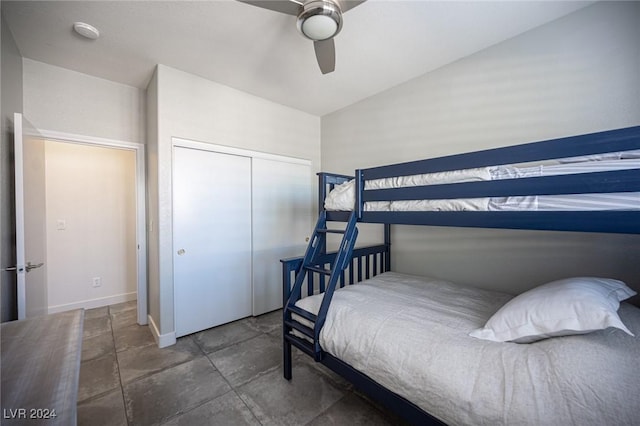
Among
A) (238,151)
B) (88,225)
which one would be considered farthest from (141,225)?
(238,151)

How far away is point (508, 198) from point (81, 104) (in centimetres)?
378

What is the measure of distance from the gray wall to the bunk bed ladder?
2.01 m

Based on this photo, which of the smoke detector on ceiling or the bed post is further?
the bed post

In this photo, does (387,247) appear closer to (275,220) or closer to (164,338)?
(275,220)

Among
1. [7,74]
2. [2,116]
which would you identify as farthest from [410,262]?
[7,74]

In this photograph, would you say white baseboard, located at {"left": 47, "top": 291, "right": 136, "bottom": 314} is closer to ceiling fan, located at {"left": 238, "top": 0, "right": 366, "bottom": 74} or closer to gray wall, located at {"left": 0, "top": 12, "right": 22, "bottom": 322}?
gray wall, located at {"left": 0, "top": 12, "right": 22, "bottom": 322}

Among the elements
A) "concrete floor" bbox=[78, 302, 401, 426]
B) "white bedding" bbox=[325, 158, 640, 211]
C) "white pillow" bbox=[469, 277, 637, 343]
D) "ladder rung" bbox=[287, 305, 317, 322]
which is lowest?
"concrete floor" bbox=[78, 302, 401, 426]

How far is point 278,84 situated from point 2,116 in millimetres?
2228

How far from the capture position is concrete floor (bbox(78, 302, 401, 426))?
5.46ft

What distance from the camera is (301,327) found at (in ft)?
6.05

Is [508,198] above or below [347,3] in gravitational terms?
below

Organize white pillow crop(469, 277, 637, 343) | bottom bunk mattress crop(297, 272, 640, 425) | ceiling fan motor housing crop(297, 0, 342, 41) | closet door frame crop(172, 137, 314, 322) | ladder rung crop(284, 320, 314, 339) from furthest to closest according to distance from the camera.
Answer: closet door frame crop(172, 137, 314, 322) < ladder rung crop(284, 320, 314, 339) < ceiling fan motor housing crop(297, 0, 342, 41) < white pillow crop(469, 277, 637, 343) < bottom bunk mattress crop(297, 272, 640, 425)

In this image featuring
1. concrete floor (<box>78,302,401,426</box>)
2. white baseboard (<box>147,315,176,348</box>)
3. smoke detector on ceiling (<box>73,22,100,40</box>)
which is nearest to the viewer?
concrete floor (<box>78,302,401,426</box>)

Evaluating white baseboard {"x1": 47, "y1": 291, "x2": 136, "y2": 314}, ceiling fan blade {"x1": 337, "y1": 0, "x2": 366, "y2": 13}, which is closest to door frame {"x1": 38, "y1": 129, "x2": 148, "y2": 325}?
white baseboard {"x1": 47, "y1": 291, "x2": 136, "y2": 314}
